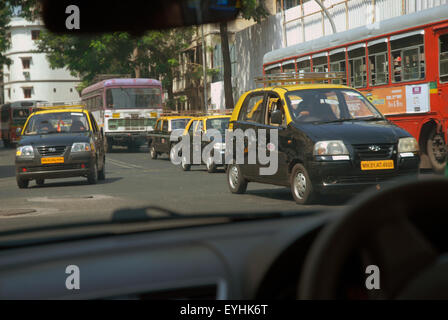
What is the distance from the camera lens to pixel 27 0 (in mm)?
2994

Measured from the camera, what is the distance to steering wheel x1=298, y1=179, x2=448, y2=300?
5.58 feet

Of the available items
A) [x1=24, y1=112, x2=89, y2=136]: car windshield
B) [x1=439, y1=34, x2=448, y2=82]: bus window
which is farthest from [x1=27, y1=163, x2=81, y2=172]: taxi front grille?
[x1=439, y1=34, x2=448, y2=82]: bus window

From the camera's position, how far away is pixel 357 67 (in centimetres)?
1872

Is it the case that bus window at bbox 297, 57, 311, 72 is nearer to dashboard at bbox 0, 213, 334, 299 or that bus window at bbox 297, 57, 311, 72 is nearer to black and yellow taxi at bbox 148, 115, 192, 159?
black and yellow taxi at bbox 148, 115, 192, 159

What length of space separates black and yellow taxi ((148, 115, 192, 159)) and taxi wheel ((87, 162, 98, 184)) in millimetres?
9477

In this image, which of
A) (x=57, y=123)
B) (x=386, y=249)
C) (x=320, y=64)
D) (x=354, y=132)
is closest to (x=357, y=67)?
(x=320, y=64)

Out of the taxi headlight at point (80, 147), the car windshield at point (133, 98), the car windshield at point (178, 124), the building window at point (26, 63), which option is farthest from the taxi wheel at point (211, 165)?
the building window at point (26, 63)

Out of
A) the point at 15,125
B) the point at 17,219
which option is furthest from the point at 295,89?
the point at 15,125

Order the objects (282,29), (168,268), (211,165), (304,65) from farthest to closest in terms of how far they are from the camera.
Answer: (282,29) → (304,65) → (211,165) → (168,268)

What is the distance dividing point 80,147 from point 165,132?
11.3 m

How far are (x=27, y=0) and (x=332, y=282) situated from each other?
1877mm

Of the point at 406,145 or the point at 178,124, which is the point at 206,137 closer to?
the point at 178,124

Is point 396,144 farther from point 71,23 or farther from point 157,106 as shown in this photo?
point 157,106

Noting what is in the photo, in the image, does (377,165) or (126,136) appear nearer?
(377,165)
